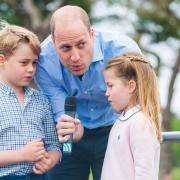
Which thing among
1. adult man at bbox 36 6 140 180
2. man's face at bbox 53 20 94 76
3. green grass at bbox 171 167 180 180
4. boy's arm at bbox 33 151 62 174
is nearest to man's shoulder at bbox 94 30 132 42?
adult man at bbox 36 6 140 180

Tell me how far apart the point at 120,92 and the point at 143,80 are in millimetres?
138

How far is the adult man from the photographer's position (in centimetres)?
409

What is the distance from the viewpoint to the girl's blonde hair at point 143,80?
399 centimetres

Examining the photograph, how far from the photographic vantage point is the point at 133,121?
3.95 metres

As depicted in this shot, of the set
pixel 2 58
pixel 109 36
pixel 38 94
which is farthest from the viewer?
pixel 109 36

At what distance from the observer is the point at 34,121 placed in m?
4.11

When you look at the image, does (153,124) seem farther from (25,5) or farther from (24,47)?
(25,5)

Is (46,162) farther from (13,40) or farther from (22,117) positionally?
(13,40)

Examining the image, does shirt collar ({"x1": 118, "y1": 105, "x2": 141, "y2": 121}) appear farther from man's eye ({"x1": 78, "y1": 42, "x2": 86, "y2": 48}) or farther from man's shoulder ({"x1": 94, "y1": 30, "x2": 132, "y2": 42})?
man's shoulder ({"x1": 94, "y1": 30, "x2": 132, "y2": 42})

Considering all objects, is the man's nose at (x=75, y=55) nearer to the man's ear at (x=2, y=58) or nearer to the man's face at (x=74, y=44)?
the man's face at (x=74, y=44)

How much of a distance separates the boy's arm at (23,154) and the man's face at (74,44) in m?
0.48

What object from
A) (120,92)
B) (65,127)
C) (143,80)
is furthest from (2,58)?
(143,80)

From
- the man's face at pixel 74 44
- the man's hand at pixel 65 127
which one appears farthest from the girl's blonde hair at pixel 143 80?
A: the man's hand at pixel 65 127

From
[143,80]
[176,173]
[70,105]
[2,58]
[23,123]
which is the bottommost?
[176,173]
